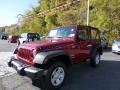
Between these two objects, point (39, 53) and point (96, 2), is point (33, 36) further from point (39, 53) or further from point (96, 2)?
point (39, 53)

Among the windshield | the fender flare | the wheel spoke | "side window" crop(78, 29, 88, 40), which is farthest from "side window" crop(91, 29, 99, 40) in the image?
the fender flare

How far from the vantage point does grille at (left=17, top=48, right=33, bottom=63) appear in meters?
6.17

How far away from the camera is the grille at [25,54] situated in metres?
6.17

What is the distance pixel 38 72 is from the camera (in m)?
5.44

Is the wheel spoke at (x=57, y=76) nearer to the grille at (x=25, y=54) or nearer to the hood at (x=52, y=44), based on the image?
the hood at (x=52, y=44)

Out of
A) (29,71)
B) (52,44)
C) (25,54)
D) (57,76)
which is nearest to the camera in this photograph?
(29,71)

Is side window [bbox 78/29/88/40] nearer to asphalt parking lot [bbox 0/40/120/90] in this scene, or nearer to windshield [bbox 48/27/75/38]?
windshield [bbox 48/27/75/38]

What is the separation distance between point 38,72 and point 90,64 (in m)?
4.22

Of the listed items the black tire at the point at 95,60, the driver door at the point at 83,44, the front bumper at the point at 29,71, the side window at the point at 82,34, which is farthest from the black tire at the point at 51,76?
the black tire at the point at 95,60

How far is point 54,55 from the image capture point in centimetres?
590

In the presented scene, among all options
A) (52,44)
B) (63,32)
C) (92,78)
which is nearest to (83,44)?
(63,32)

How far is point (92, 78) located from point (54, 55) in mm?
2045

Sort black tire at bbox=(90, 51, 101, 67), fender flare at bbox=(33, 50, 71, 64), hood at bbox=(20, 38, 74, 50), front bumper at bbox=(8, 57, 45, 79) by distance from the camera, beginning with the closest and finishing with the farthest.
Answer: front bumper at bbox=(8, 57, 45, 79)
fender flare at bbox=(33, 50, 71, 64)
hood at bbox=(20, 38, 74, 50)
black tire at bbox=(90, 51, 101, 67)

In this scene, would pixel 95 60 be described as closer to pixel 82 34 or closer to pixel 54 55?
pixel 82 34
